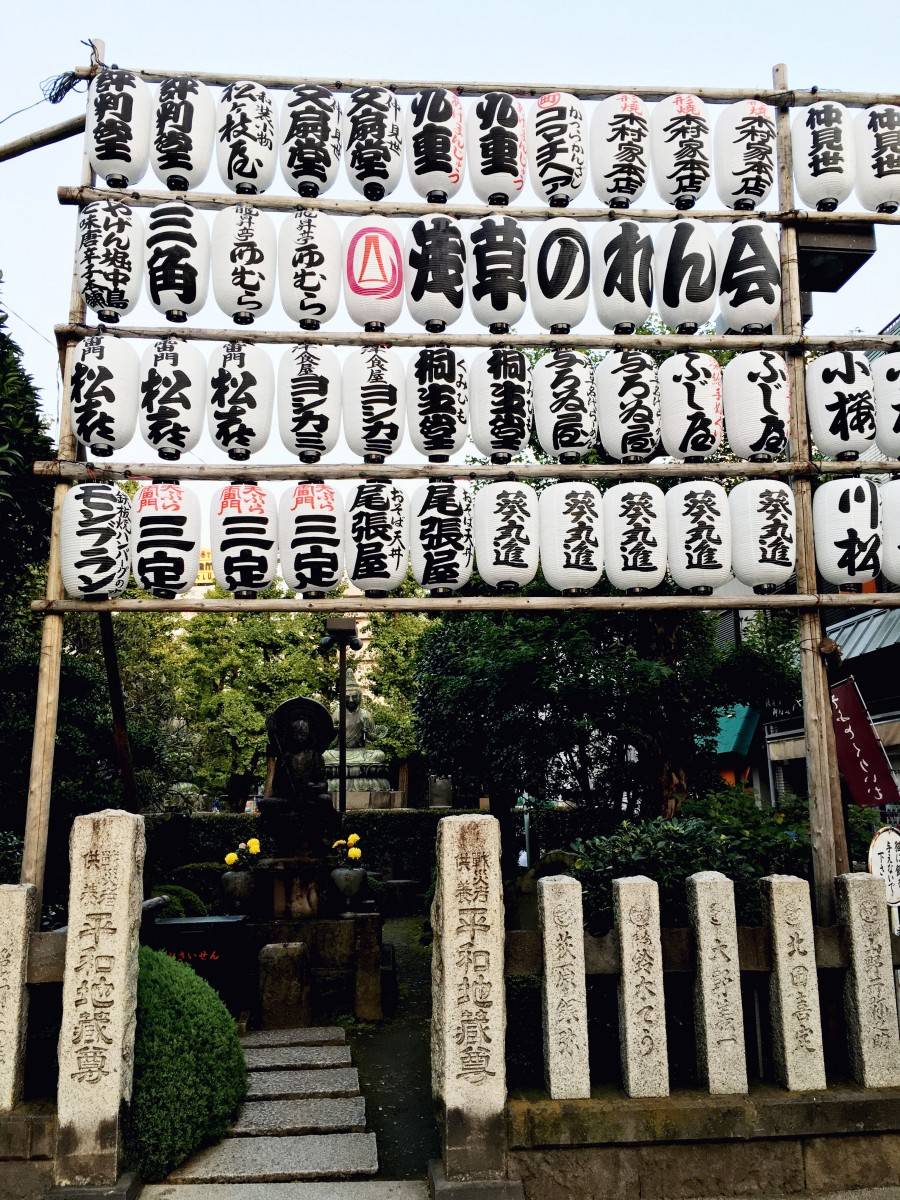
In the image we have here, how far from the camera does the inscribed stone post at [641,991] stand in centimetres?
630

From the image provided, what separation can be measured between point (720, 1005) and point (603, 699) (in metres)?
7.66

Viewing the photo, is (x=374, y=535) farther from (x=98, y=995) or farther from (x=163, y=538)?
(x=98, y=995)

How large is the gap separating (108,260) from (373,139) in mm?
2726

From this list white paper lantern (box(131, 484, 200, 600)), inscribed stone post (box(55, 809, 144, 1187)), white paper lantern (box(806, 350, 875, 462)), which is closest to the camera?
inscribed stone post (box(55, 809, 144, 1187))

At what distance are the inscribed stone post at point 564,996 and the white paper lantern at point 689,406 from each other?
416cm

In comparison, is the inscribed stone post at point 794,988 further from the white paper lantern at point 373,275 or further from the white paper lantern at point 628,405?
the white paper lantern at point 373,275

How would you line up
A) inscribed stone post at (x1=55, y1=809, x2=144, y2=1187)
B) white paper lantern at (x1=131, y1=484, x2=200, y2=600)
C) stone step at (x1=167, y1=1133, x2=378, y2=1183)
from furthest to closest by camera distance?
1. white paper lantern at (x1=131, y1=484, x2=200, y2=600)
2. stone step at (x1=167, y1=1133, x2=378, y2=1183)
3. inscribed stone post at (x1=55, y1=809, x2=144, y2=1187)

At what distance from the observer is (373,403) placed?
809 cm

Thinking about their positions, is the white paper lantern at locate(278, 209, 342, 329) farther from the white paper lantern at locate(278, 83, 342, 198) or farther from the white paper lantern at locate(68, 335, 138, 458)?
the white paper lantern at locate(68, 335, 138, 458)

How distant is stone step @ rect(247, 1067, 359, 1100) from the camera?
7629 millimetres

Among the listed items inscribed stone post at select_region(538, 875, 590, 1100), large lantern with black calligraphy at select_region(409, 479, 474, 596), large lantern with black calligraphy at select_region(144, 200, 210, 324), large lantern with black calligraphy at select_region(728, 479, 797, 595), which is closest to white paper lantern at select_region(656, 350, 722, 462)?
large lantern with black calligraphy at select_region(728, 479, 797, 595)

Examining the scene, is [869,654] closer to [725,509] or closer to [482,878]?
[725,509]

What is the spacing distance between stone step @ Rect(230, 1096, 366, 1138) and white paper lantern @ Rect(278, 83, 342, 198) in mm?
8050

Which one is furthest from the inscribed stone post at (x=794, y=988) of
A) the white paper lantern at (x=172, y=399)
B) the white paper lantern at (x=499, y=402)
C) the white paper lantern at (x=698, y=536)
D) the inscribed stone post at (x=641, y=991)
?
the white paper lantern at (x=172, y=399)
